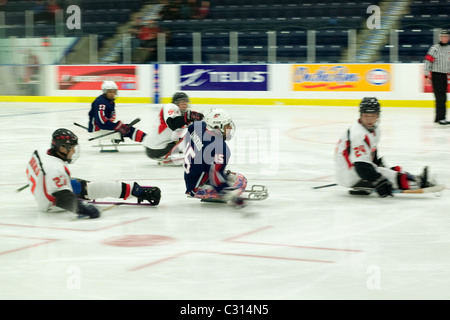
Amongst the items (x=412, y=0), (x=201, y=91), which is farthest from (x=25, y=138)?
(x=412, y=0)

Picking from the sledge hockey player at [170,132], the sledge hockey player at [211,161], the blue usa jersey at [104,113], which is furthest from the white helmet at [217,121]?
the blue usa jersey at [104,113]

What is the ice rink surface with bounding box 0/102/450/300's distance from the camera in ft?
12.9

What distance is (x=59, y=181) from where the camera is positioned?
563cm

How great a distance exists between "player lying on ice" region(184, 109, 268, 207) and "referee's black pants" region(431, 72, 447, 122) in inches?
309

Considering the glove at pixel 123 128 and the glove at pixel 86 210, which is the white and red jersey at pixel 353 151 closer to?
the glove at pixel 86 210

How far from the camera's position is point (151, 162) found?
9.46m

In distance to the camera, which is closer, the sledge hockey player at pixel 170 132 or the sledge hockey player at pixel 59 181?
the sledge hockey player at pixel 59 181

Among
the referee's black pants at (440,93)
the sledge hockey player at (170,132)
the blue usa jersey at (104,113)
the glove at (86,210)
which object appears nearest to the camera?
the glove at (86,210)

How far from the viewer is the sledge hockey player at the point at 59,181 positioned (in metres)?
5.64

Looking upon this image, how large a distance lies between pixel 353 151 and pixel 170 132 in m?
3.39

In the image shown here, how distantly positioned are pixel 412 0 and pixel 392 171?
14991mm

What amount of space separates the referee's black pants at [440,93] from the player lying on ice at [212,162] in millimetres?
7838

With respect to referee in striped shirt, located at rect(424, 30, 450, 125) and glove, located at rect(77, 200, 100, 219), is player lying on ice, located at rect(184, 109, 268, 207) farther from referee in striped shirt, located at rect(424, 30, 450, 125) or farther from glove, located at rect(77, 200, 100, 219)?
referee in striped shirt, located at rect(424, 30, 450, 125)
